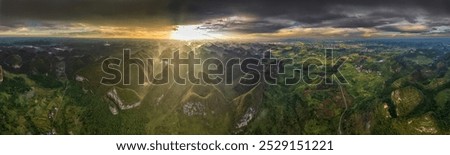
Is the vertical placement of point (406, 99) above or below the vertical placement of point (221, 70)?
below

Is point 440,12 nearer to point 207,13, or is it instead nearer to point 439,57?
point 439,57

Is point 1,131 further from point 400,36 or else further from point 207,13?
point 400,36

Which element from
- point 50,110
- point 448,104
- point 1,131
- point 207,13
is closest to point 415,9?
point 448,104

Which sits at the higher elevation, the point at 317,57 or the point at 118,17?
the point at 118,17

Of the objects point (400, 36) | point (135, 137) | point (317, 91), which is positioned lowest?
point (135, 137)

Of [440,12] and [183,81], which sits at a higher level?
[440,12]

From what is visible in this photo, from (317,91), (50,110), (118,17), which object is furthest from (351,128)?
(50,110)
